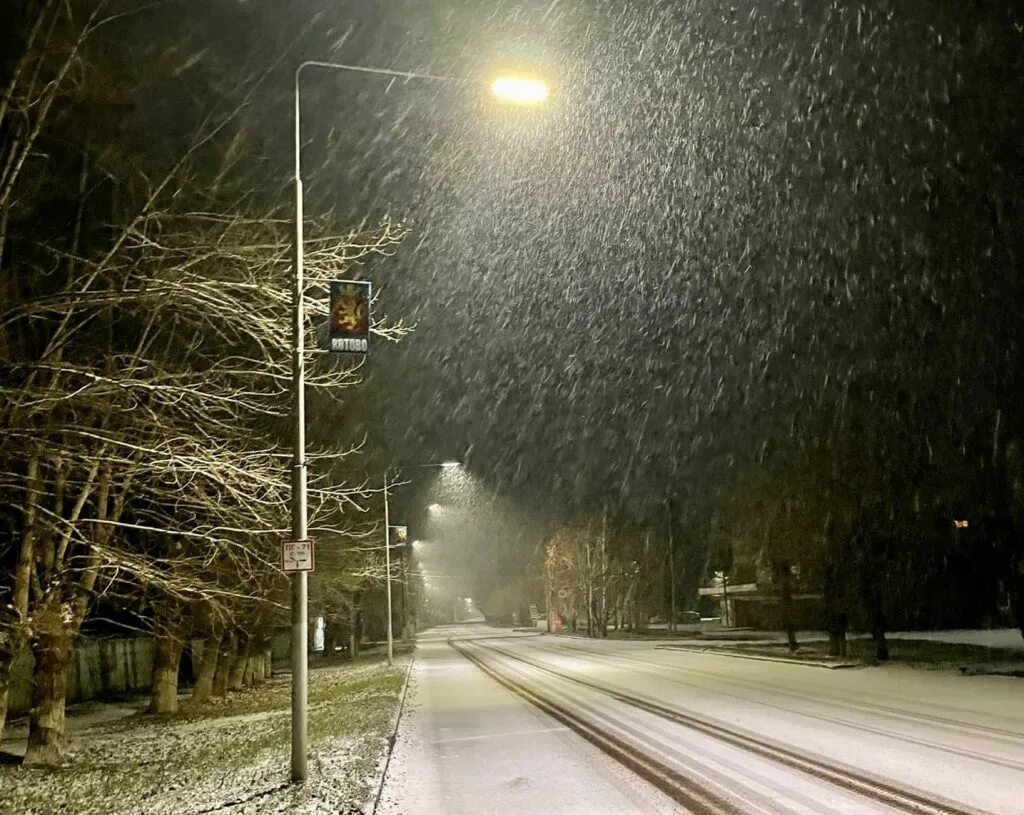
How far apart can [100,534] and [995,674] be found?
68.8ft

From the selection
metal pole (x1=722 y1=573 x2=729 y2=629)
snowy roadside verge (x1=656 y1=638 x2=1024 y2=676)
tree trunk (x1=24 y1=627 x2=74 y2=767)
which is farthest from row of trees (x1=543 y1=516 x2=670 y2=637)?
tree trunk (x1=24 y1=627 x2=74 y2=767)

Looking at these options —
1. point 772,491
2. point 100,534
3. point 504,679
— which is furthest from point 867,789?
point 772,491

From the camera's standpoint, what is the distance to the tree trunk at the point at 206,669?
966 inches

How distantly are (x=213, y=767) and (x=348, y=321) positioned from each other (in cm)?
633

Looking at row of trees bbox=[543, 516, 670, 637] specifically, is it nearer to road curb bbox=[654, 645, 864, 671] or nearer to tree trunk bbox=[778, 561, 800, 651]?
road curb bbox=[654, 645, 864, 671]

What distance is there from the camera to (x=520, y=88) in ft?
28.9

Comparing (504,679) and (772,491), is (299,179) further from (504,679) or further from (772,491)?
(772,491)

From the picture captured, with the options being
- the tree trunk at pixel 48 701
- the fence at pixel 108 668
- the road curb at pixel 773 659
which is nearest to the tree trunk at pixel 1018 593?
the road curb at pixel 773 659

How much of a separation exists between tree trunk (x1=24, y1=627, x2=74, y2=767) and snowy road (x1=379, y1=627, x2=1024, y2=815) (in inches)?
208

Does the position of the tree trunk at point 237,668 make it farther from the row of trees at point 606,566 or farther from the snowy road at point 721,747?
the row of trees at point 606,566

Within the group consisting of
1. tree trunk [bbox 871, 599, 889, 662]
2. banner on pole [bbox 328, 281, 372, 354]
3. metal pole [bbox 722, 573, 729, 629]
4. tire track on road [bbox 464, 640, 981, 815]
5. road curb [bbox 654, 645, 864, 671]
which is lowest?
tire track on road [bbox 464, 640, 981, 815]

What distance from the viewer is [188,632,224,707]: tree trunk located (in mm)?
24547

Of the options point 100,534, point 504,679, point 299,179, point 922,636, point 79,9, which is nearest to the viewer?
point 79,9

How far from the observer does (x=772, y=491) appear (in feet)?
98.8
